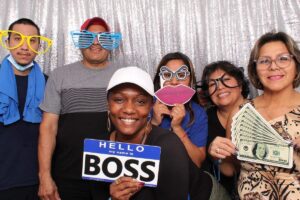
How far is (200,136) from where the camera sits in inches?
71.3

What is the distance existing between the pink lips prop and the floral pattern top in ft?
1.77

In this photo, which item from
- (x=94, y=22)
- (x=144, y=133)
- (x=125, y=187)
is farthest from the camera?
(x=94, y=22)

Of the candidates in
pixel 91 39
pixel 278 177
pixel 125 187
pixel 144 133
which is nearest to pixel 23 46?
pixel 91 39

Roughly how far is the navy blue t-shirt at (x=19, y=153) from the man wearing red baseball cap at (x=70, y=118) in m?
0.09

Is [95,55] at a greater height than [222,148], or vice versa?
[95,55]

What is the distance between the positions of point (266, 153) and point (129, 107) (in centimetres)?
61

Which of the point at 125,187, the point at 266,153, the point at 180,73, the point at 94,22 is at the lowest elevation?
the point at 125,187

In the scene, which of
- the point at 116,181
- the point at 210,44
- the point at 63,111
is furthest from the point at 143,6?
the point at 116,181

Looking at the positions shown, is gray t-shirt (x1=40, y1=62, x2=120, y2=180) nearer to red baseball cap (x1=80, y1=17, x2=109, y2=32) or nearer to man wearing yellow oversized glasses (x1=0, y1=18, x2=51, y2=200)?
man wearing yellow oversized glasses (x1=0, y1=18, x2=51, y2=200)

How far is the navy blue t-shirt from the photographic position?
186 cm

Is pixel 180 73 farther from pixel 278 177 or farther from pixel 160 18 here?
pixel 278 177

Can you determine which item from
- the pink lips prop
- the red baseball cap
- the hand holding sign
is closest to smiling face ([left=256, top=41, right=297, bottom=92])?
the pink lips prop

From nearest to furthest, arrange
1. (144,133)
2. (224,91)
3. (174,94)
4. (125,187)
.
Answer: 1. (125,187)
2. (144,133)
3. (174,94)
4. (224,91)

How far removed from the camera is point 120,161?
1.25 m
